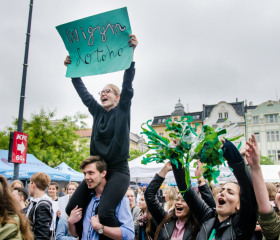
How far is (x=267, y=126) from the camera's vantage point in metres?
41.0

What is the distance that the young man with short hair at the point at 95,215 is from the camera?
234 centimetres

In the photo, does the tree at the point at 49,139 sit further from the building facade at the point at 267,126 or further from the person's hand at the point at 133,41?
the building facade at the point at 267,126

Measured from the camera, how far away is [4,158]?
429 inches

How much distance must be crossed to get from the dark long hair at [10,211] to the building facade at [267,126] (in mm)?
41116

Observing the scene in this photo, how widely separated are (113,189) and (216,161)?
0.92 metres

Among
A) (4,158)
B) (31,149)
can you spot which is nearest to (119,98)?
(4,158)

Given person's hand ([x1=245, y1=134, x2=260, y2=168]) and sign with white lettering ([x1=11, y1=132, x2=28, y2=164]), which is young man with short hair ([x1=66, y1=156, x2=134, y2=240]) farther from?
sign with white lettering ([x1=11, y1=132, x2=28, y2=164])

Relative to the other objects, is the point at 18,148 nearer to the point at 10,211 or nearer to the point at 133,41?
the point at 10,211

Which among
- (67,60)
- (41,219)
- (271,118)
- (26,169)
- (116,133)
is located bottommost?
(41,219)

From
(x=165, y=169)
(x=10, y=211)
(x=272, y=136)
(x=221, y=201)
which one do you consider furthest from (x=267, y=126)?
(x=10, y=211)

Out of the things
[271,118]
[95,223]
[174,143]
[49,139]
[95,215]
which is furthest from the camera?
[271,118]

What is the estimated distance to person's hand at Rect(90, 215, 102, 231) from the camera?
2305 mm

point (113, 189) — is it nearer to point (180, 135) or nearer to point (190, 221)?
point (180, 135)

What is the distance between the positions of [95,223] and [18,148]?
478 cm
